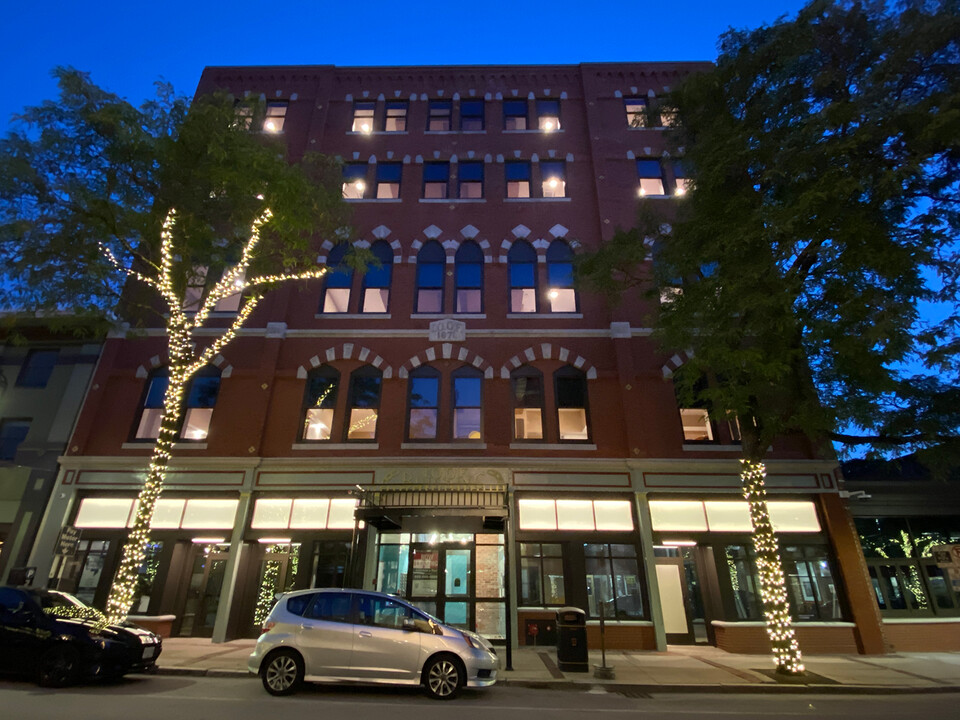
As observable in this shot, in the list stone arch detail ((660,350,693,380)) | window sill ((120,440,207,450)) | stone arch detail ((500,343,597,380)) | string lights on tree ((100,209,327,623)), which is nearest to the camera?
string lights on tree ((100,209,327,623))

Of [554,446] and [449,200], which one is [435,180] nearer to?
[449,200]

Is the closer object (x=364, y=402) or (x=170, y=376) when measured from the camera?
(x=170, y=376)

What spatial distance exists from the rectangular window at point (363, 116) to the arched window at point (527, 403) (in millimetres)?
12560

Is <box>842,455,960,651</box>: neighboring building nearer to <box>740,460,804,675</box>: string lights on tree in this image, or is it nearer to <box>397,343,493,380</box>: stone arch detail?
<box>740,460,804,675</box>: string lights on tree

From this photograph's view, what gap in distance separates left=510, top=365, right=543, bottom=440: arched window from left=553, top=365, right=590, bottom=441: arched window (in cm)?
58

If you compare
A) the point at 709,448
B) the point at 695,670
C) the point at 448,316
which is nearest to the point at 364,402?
the point at 448,316

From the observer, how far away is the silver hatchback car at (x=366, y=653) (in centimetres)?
800

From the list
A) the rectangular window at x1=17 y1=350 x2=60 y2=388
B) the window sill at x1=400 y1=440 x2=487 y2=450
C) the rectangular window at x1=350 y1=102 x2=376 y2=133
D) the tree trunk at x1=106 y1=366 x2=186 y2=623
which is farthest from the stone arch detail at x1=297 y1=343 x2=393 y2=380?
the rectangular window at x1=350 y1=102 x2=376 y2=133

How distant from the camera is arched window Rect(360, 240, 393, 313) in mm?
17359

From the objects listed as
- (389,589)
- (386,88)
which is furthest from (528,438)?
(386,88)

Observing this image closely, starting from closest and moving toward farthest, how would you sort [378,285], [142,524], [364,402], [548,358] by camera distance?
[142,524], [364,402], [548,358], [378,285]

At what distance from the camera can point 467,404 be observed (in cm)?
1588

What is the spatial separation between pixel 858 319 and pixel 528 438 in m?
8.88

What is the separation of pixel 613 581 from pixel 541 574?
200 cm
